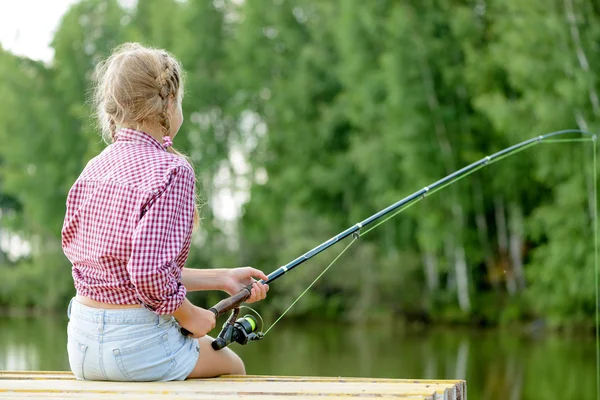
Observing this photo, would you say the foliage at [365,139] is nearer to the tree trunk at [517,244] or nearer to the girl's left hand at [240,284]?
the tree trunk at [517,244]

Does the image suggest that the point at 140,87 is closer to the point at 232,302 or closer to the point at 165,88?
the point at 165,88

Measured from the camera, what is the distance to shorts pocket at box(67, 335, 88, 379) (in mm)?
2549

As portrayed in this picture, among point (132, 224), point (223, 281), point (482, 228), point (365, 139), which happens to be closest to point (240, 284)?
point (223, 281)

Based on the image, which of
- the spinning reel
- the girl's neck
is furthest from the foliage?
the girl's neck

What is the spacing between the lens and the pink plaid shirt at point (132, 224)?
235 cm

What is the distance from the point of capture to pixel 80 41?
21359 millimetres

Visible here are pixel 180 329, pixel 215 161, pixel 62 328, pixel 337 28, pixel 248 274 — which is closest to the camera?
pixel 180 329

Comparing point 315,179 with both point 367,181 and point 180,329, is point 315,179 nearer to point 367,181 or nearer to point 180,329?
point 367,181

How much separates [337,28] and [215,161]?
12.1 feet

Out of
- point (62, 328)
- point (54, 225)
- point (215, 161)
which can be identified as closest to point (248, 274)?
point (62, 328)

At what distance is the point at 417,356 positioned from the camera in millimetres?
11281

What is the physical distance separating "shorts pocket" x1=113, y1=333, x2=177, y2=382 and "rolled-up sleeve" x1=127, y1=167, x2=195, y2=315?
0.36ft

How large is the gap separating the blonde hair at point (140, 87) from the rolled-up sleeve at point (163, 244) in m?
0.18

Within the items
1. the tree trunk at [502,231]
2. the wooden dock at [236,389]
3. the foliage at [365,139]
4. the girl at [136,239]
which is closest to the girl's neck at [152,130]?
the girl at [136,239]
